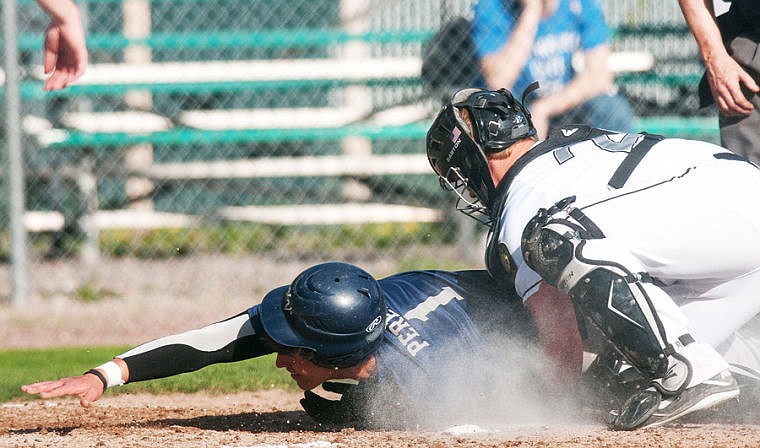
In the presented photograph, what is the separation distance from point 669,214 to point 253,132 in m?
5.65

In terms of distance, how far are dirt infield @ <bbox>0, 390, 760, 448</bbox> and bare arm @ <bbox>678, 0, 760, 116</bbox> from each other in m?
1.47

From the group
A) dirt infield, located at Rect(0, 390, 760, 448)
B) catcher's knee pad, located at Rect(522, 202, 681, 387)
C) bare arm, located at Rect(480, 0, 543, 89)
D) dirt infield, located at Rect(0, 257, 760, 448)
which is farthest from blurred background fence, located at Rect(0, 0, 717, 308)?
catcher's knee pad, located at Rect(522, 202, 681, 387)

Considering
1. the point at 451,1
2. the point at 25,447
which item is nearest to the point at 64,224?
the point at 451,1

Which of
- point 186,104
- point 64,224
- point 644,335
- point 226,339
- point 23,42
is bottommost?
point 644,335

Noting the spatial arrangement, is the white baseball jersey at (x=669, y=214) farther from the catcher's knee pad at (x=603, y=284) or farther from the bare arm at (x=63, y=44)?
the bare arm at (x=63, y=44)

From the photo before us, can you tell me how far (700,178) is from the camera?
4219mm

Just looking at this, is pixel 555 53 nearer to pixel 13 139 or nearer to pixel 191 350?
pixel 13 139

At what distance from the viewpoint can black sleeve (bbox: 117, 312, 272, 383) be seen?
4129mm

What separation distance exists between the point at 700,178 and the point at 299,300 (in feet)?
5.06

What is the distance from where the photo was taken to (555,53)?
→ 320 inches

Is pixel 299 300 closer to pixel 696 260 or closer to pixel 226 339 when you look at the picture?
pixel 226 339

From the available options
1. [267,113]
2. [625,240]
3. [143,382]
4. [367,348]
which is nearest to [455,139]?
[625,240]

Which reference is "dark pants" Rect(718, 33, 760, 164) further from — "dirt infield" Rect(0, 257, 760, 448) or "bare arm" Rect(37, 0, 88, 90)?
"bare arm" Rect(37, 0, 88, 90)

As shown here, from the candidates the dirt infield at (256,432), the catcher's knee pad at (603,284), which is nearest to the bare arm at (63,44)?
A: the dirt infield at (256,432)
